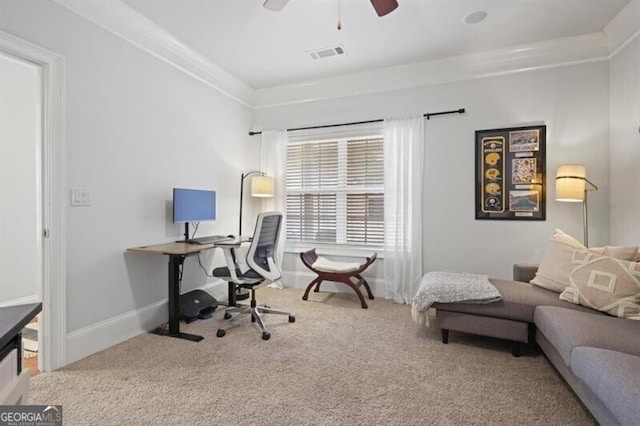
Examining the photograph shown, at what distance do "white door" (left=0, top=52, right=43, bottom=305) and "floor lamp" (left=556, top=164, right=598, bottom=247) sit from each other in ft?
17.0

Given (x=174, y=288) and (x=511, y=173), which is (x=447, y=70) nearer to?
(x=511, y=173)

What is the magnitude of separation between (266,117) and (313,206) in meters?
1.44

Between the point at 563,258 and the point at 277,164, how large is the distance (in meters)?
3.27

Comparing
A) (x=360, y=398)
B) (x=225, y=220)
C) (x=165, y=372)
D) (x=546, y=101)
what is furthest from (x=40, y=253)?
(x=546, y=101)

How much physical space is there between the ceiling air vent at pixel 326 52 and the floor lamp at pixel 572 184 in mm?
2430

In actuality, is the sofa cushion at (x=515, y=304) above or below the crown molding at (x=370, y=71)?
below

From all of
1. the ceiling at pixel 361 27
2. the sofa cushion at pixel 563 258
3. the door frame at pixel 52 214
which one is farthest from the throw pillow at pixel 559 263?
the door frame at pixel 52 214

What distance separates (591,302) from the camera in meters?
2.04

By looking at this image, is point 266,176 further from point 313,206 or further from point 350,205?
point 350,205

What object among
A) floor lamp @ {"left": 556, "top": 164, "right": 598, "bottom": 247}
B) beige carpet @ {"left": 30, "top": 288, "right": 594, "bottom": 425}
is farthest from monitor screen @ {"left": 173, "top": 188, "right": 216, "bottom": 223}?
floor lamp @ {"left": 556, "top": 164, "right": 598, "bottom": 247}

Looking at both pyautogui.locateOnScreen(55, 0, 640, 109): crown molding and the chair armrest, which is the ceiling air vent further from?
the chair armrest

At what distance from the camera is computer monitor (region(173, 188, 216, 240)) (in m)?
3.02

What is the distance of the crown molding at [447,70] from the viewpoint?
3121 mm

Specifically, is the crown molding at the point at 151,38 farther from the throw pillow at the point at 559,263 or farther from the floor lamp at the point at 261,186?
the throw pillow at the point at 559,263
